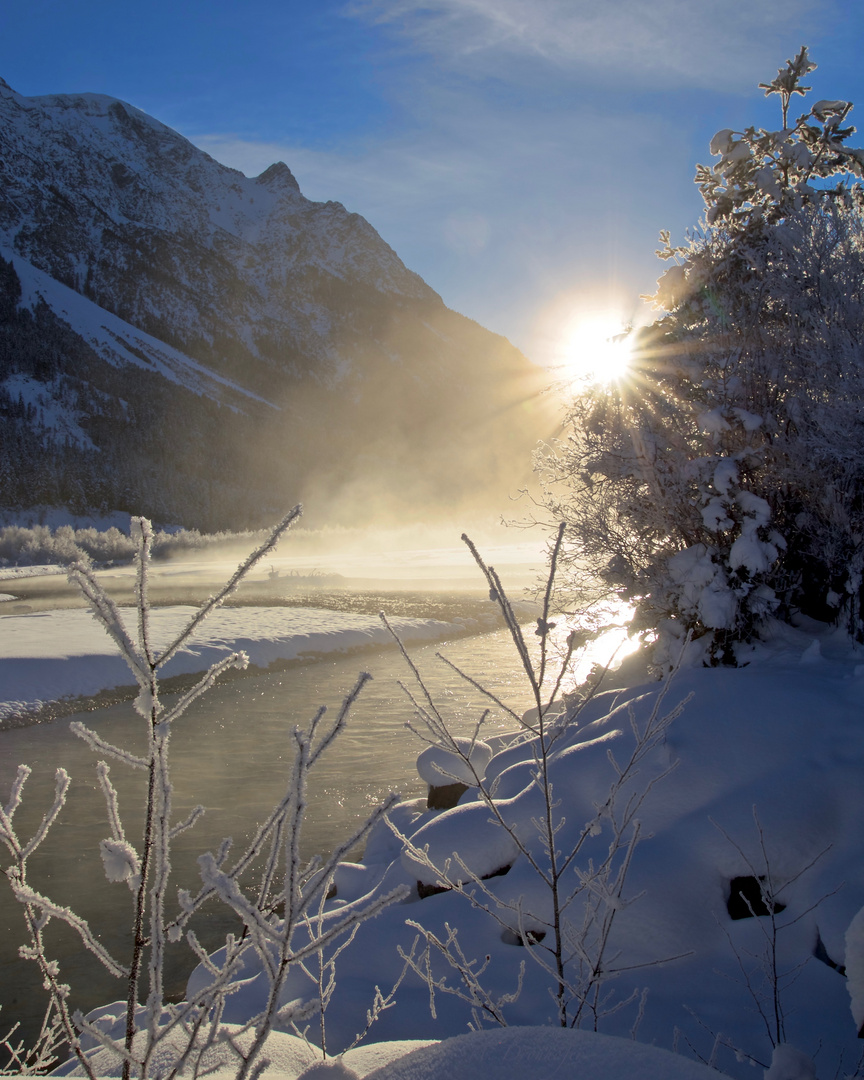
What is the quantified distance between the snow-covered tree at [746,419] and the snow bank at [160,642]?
559 inches

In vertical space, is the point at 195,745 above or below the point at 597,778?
below

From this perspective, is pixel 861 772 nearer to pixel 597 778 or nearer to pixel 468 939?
pixel 597 778

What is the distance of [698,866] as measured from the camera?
192 inches

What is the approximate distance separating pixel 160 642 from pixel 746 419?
16883mm

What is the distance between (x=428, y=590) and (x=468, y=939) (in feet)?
119

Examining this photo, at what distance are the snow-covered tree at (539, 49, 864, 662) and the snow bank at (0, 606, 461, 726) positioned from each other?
46.6 feet

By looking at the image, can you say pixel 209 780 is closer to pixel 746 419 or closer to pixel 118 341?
pixel 746 419

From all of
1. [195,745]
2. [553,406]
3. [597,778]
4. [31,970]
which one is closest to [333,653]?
[195,745]

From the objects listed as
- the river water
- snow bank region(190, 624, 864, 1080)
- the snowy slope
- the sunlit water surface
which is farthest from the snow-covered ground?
the snowy slope

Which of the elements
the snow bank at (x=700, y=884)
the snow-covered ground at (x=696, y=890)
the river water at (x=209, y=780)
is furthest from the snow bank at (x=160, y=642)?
the snow bank at (x=700, y=884)

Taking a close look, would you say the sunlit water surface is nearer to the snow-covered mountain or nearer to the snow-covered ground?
the snow-covered ground

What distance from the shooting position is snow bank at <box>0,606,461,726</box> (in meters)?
17.0

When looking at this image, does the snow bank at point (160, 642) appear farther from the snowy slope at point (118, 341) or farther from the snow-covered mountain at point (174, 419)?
the snowy slope at point (118, 341)

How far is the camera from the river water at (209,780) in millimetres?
6941
